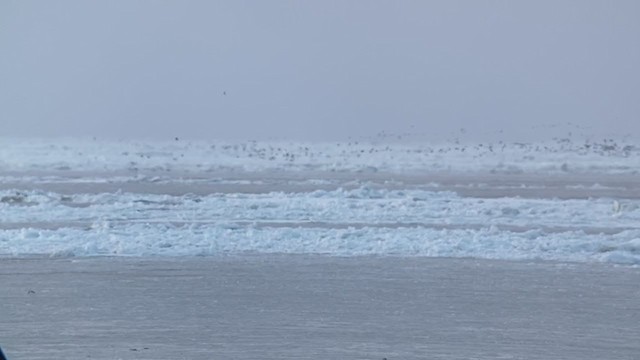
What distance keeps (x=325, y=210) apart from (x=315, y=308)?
892 centimetres

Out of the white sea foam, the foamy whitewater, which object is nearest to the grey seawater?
the foamy whitewater

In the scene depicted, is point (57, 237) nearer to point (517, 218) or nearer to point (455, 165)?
point (517, 218)

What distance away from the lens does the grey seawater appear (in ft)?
26.2

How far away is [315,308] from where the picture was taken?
9.45 meters

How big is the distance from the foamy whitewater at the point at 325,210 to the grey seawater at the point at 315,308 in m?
0.98

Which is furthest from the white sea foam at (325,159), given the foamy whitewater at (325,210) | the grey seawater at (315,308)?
the grey seawater at (315,308)

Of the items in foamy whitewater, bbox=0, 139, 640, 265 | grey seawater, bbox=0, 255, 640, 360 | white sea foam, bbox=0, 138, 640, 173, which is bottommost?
grey seawater, bbox=0, 255, 640, 360

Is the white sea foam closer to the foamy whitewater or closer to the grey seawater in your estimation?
the foamy whitewater

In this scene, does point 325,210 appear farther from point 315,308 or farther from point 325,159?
point 325,159

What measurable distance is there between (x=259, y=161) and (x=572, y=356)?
3178cm

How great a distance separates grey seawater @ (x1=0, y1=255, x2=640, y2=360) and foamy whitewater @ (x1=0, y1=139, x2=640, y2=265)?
984 mm

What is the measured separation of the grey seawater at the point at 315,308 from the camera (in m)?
7.99

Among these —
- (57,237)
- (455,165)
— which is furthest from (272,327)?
(455,165)

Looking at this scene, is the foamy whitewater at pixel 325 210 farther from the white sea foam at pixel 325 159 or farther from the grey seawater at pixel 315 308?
the grey seawater at pixel 315 308
